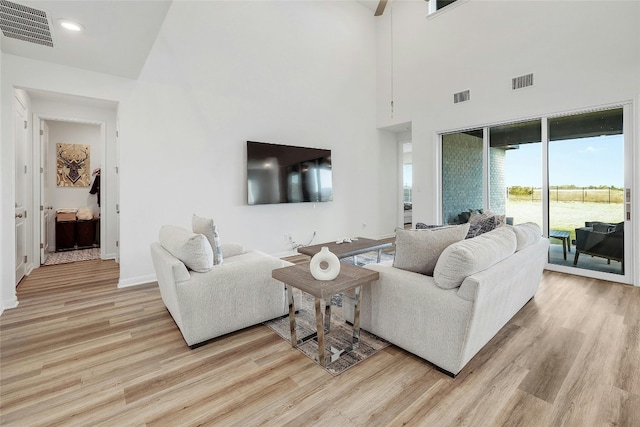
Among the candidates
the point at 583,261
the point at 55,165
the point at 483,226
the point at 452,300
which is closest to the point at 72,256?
the point at 55,165

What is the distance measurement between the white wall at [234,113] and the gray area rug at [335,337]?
91.2 inches

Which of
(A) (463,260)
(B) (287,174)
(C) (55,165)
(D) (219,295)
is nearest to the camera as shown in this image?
(A) (463,260)

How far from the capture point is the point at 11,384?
186 centimetres

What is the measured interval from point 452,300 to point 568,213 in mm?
3715

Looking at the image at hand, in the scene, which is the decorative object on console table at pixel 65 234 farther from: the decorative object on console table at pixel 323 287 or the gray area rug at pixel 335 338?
the decorative object on console table at pixel 323 287

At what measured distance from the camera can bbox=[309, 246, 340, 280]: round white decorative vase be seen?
2057 millimetres

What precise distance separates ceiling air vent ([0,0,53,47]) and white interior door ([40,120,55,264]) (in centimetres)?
258

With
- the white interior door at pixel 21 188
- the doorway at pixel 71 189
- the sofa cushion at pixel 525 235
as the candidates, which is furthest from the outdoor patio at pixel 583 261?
the doorway at pixel 71 189

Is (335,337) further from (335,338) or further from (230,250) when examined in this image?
(230,250)

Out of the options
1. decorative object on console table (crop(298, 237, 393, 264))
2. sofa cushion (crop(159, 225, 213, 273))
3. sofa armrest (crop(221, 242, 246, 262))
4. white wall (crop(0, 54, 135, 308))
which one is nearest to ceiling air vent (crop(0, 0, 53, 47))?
white wall (crop(0, 54, 135, 308))

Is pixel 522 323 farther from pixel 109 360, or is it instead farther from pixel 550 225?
pixel 109 360

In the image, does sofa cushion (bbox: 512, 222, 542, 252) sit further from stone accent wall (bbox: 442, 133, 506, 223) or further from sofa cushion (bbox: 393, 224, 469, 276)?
stone accent wall (bbox: 442, 133, 506, 223)

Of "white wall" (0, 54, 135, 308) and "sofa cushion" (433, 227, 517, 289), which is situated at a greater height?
"white wall" (0, 54, 135, 308)

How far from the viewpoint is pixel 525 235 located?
2.61 meters
